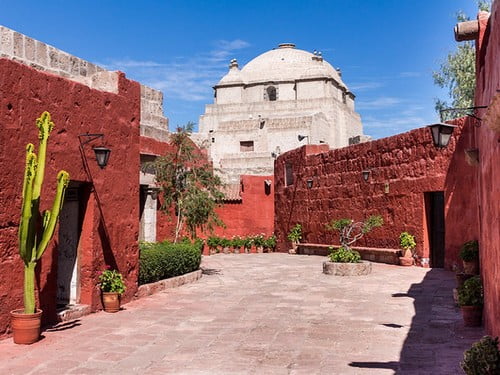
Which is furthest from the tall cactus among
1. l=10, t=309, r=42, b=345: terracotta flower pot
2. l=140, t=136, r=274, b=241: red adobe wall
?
l=140, t=136, r=274, b=241: red adobe wall

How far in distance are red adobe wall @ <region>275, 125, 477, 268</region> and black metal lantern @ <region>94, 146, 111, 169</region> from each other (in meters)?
8.40

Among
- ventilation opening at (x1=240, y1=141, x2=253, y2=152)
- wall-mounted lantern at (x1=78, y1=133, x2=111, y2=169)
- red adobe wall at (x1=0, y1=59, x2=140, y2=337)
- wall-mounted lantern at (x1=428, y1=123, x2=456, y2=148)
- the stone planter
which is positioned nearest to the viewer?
red adobe wall at (x1=0, y1=59, x2=140, y2=337)

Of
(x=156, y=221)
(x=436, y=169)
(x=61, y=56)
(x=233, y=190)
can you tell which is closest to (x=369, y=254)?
(x=436, y=169)

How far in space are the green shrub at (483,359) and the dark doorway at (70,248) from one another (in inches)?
230

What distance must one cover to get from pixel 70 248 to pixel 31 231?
6.29ft

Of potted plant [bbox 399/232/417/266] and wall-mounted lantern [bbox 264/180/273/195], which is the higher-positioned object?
wall-mounted lantern [bbox 264/180/273/195]

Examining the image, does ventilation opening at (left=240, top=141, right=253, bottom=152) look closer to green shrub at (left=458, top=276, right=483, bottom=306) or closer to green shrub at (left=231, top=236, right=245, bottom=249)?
green shrub at (left=231, top=236, right=245, bottom=249)

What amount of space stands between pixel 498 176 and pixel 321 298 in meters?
5.36

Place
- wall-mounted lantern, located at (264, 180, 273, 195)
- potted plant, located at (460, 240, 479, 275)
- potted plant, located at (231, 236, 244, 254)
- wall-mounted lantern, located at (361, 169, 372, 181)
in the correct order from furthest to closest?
wall-mounted lantern, located at (264, 180, 273, 195)
potted plant, located at (231, 236, 244, 254)
wall-mounted lantern, located at (361, 169, 372, 181)
potted plant, located at (460, 240, 479, 275)

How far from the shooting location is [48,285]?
23.0 ft

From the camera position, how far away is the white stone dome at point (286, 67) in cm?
4262

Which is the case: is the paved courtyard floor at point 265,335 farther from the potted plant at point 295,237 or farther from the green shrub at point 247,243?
the green shrub at point 247,243

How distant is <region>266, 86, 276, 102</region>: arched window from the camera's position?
142 ft

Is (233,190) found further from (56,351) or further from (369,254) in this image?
(56,351)
